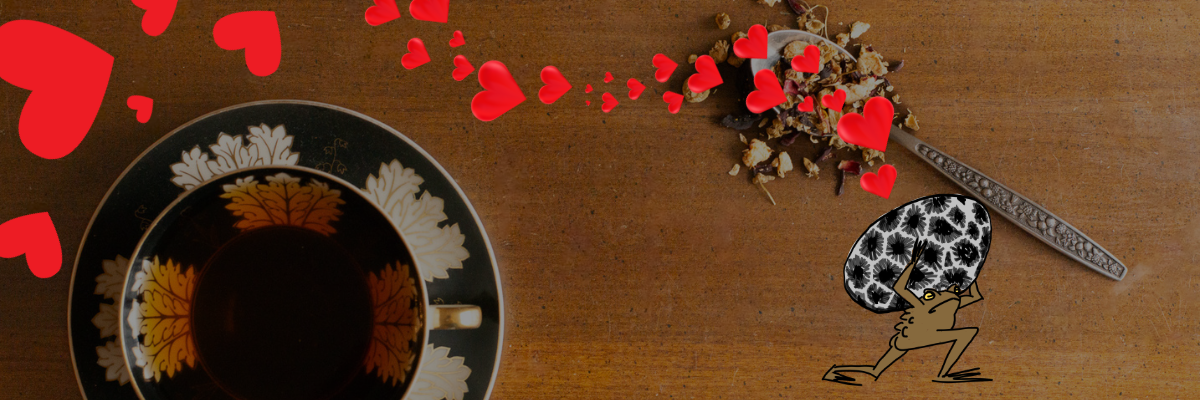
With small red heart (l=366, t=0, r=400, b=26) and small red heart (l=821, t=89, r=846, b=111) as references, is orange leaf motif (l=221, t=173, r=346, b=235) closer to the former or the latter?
small red heart (l=366, t=0, r=400, b=26)

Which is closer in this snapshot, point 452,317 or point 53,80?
point 452,317

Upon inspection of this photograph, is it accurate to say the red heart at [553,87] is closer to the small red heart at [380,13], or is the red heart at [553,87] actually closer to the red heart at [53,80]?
the small red heart at [380,13]

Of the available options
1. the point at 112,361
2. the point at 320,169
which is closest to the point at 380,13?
the point at 320,169

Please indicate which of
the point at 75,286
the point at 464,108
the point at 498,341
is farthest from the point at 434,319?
the point at 75,286

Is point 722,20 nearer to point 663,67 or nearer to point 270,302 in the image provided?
point 663,67

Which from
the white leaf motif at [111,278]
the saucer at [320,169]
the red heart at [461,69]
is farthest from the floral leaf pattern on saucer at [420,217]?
the white leaf motif at [111,278]

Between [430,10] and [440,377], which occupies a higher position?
[430,10]
